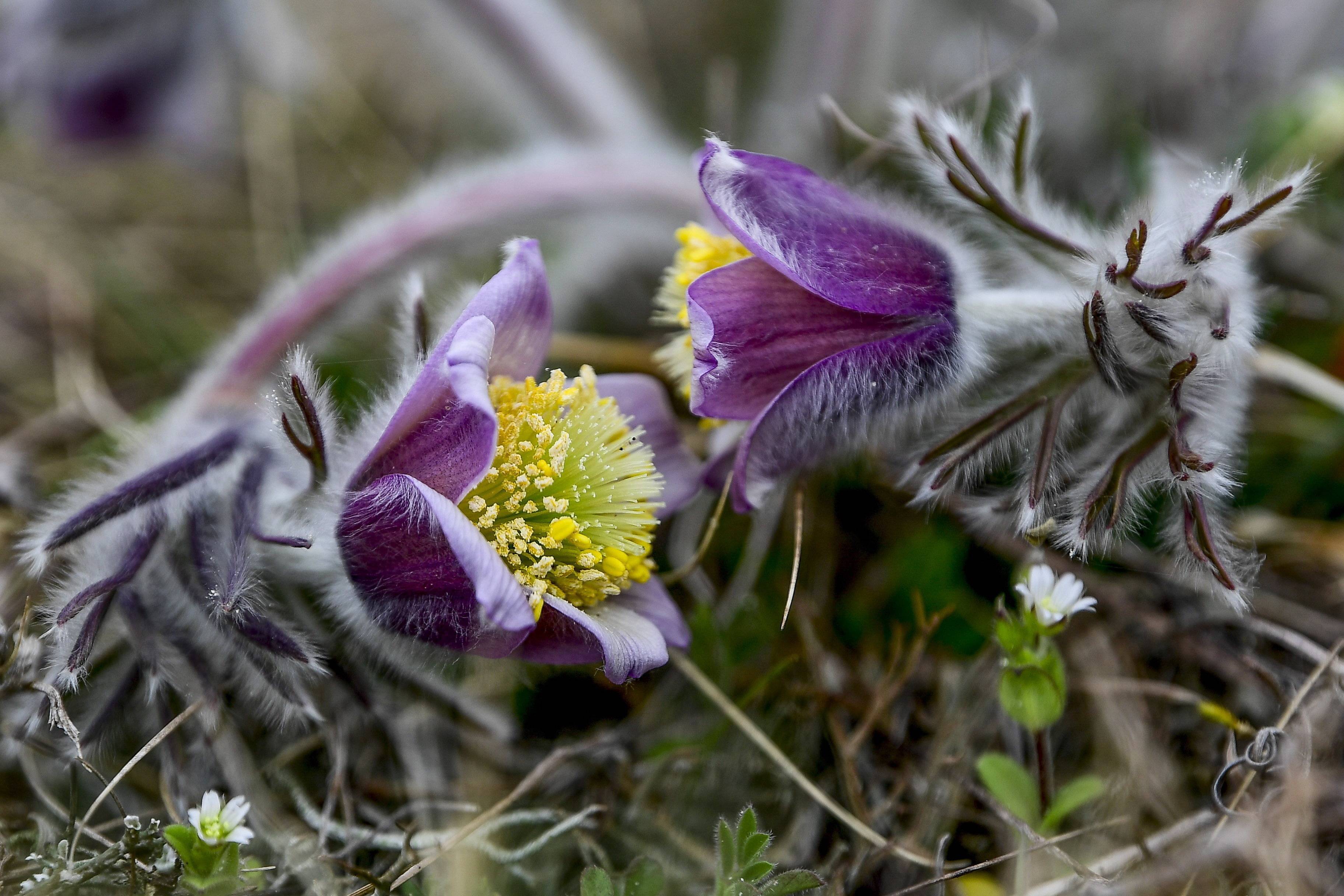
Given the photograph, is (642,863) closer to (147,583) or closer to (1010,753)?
(1010,753)

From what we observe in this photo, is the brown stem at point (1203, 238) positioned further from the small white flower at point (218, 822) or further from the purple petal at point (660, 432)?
the small white flower at point (218, 822)

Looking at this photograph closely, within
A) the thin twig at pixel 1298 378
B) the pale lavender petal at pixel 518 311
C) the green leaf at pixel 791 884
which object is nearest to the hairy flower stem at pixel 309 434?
the pale lavender petal at pixel 518 311

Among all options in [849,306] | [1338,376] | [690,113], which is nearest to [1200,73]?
[1338,376]

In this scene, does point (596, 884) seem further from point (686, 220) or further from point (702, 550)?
point (686, 220)

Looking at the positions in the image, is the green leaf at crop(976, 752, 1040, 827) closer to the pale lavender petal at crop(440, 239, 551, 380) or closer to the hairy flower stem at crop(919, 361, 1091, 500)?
the hairy flower stem at crop(919, 361, 1091, 500)

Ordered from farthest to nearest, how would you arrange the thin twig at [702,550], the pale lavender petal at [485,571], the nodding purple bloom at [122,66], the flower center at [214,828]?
1. the nodding purple bloom at [122,66]
2. the thin twig at [702,550]
3. the flower center at [214,828]
4. the pale lavender petal at [485,571]

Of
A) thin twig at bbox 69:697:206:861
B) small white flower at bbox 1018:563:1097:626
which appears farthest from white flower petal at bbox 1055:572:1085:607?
thin twig at bbox 69:697:206:861

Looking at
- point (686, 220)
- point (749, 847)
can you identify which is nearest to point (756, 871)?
point (749, 847)
